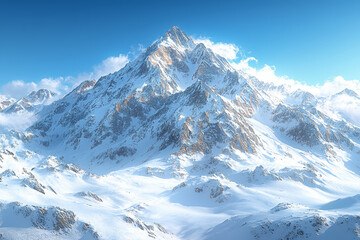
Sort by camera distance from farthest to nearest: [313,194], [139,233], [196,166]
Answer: [196,166]
[313,194]
[139,233]

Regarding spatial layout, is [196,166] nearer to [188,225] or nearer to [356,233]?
[188,225]

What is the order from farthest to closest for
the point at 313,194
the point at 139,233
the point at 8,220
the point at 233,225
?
the point at 313,194, the point at 233,225, the point at 139,233, the point at 8,220

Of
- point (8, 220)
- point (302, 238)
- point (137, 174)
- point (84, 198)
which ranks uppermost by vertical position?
point (137, 174)

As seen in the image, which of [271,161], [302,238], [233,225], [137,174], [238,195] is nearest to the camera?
[302,238]

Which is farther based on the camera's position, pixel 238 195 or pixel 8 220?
pixel 238 195

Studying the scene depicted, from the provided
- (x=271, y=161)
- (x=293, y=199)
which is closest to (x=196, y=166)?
(x=271, y=161)

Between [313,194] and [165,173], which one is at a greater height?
[165,173]

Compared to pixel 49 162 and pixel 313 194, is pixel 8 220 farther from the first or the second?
pixel 313 194

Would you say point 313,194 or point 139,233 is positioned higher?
point 313,194

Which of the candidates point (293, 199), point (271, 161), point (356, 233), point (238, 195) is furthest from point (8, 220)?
point (271, 161)
